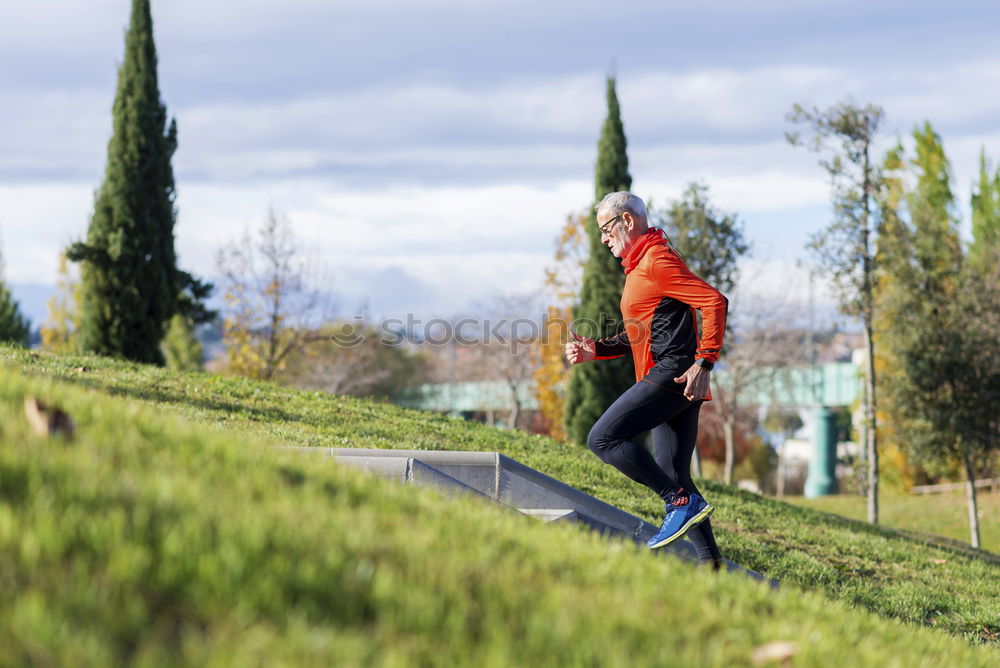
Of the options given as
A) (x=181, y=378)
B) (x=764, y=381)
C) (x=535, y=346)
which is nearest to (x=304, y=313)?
(x=535, y=346)

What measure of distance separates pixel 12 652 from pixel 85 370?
10.2 m

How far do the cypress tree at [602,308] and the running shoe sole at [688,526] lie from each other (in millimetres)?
15873

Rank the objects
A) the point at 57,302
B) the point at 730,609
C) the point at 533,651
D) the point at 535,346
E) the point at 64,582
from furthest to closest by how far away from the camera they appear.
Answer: the point at 535,346 → the point at 57,302 → the point at 730,609 → the point at 533,651 → the point at 64,582

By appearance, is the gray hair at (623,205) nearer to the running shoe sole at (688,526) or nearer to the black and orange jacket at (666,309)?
the black and orange jacket at (666,309)

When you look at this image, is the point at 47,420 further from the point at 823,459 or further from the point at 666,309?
the point at 823,459

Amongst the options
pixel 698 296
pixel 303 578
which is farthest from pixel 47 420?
pixel 698 296

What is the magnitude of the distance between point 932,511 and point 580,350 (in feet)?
91.4

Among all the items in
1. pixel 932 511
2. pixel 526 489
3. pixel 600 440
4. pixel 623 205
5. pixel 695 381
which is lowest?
pixel 932 511

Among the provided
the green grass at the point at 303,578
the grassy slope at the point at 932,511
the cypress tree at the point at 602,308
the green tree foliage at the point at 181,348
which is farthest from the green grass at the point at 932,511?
the green tree foliage at the point at 181,348

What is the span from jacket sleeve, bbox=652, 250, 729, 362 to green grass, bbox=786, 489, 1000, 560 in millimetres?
Answer: 20932

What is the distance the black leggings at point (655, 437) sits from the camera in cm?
588

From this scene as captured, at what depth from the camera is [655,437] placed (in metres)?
6.16

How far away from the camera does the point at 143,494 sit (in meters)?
2.96

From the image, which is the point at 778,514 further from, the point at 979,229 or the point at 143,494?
the point at 979,229
